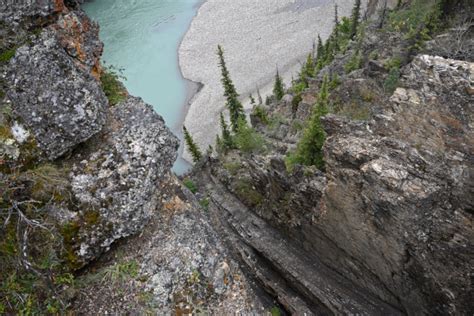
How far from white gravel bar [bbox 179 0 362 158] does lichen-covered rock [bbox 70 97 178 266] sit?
99.4 feet

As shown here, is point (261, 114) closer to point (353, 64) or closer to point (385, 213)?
point (353, 64)

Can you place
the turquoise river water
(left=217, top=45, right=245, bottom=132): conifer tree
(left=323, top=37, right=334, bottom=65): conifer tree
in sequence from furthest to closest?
the turquoise river water → (left=323, top=37, right=334, bottom=65): conifer tree → (left=217, top=45, right=245, bottom=132): conifer tree

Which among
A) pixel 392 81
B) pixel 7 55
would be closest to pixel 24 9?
pixel 7 55

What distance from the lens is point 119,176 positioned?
10.4 meters

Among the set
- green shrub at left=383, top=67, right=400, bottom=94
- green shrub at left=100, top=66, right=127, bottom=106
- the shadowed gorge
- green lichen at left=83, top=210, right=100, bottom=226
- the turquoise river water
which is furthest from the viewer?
the turquoise river water

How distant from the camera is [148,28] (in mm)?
61281

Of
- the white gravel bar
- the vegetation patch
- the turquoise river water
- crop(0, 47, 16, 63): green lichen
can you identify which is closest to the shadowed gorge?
crop(0, 47, 16, 63): green lichen

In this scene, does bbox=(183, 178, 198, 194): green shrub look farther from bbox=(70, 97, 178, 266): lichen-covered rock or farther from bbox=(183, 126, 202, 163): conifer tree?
bbox=(70, 97, 178, 266): lichen-covered rock

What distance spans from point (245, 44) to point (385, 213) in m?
43.8

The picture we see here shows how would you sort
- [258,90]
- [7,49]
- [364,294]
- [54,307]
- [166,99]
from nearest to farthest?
[54,307] → [7,49] → [364,294] → [258,90] → [166,99]

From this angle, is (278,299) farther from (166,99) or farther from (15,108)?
(166,99)

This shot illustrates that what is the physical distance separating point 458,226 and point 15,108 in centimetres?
1402

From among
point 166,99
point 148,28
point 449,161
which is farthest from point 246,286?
point 148,28

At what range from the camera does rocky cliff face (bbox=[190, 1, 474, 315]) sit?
12.3 meters
